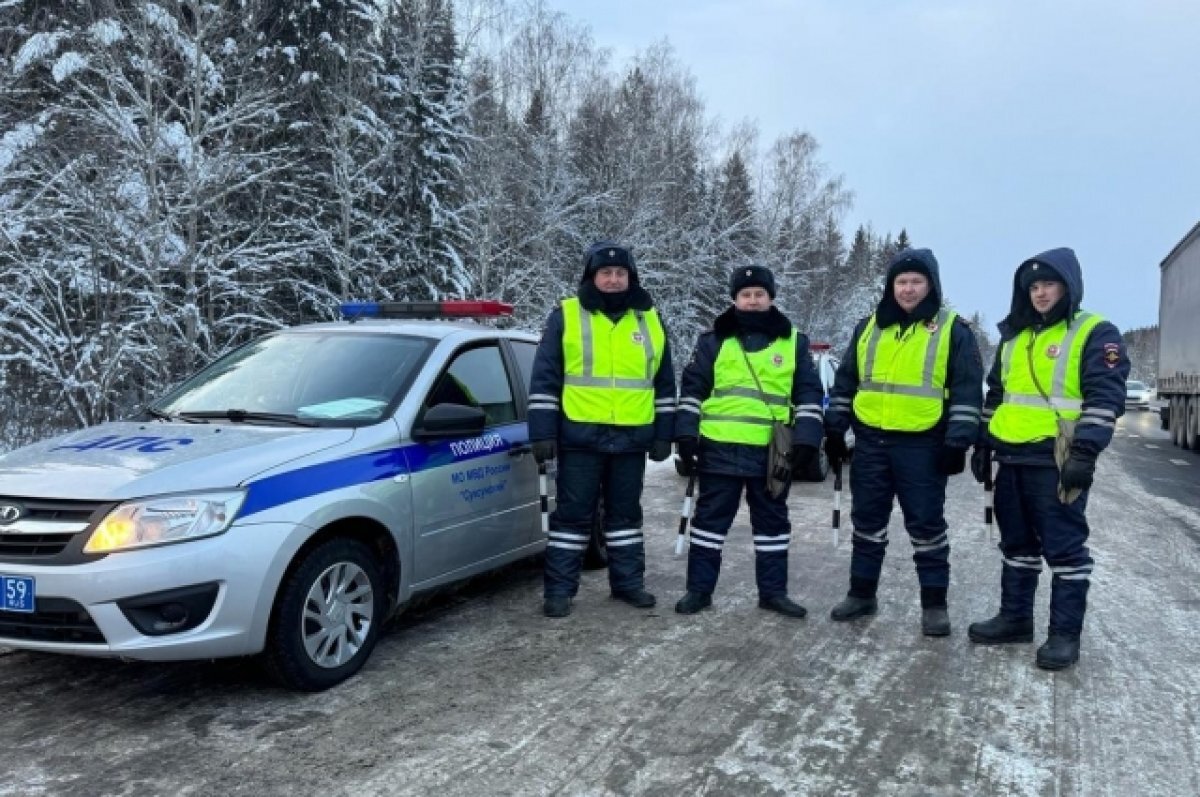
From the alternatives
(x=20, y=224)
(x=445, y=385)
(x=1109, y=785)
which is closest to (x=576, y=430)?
(x=445, y=385)

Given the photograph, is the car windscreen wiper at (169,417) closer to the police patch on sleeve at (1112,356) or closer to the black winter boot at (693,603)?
the black winter boot at (693,603)

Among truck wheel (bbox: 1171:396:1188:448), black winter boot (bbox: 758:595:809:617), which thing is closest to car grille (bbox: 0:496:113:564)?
black winter boot (bbox: 758:595:809:617)

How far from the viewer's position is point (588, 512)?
4945mm

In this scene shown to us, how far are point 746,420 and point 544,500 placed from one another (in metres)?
1.24

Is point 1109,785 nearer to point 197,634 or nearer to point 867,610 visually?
point 867,610

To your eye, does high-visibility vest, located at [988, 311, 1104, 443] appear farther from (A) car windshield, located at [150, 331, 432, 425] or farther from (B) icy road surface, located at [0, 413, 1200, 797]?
(A) car windshield, located at [150, 331, 432, 425]

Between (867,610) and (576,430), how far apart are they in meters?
1.98

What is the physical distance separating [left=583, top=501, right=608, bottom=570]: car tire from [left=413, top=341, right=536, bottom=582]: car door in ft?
2.93

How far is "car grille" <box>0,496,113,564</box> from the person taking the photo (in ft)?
10.4

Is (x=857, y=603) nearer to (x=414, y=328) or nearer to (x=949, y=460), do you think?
(x=949, y=460)

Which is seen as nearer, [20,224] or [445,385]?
[445,385]

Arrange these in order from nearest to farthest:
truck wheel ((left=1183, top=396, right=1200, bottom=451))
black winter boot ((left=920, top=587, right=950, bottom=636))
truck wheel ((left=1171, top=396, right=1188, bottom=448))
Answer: black winter boot ((left=920, top=587, right=950, bottom=636)), truck wheel ((left=1183, top=396, right=1200, bottom=451)), truck wheel ((left=1171, top=396, right=1188, bottom=448))

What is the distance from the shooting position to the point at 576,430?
4859 millimetres

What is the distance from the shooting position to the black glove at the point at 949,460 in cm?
461
